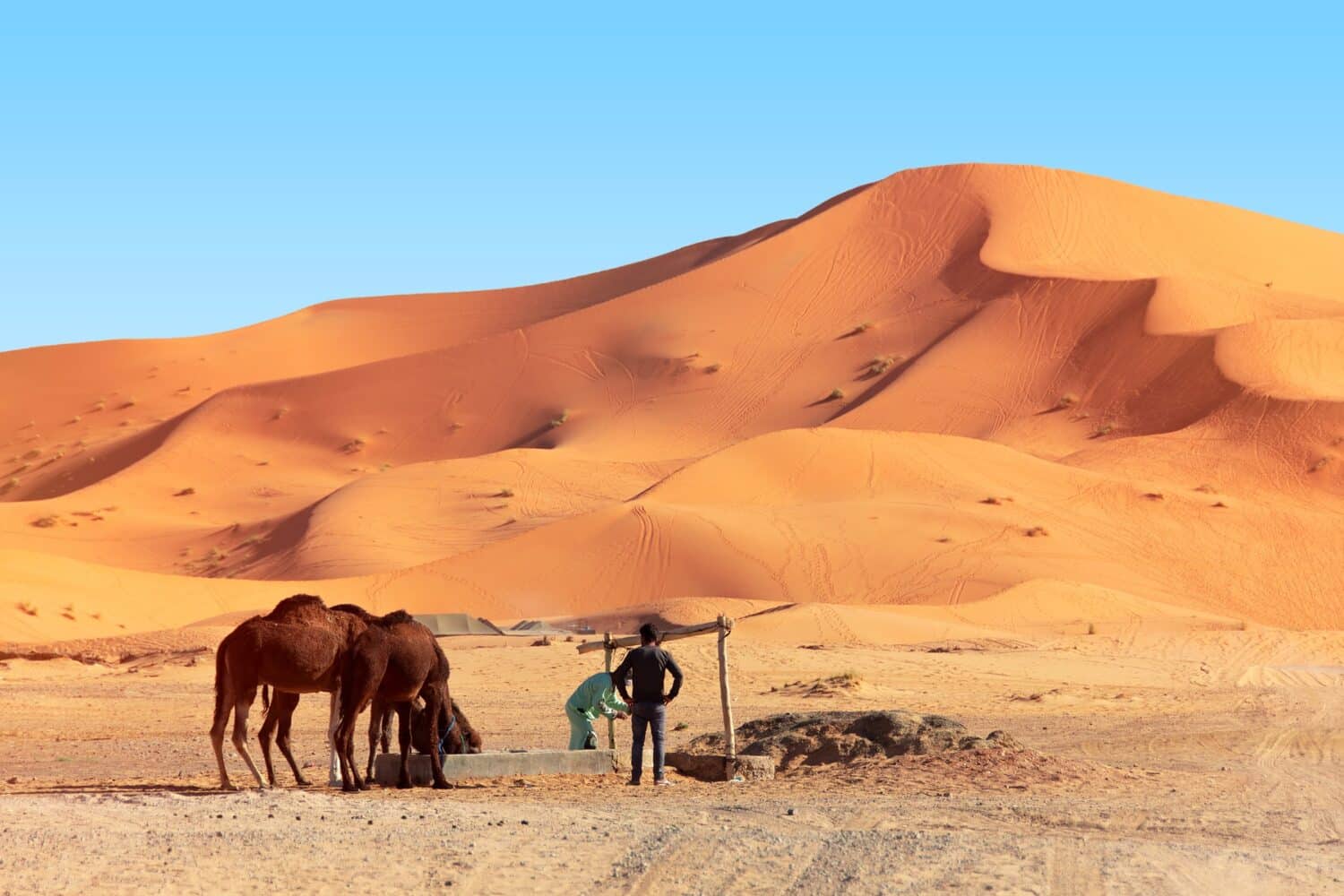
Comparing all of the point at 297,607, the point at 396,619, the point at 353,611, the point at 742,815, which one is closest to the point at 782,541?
the point at 353,611

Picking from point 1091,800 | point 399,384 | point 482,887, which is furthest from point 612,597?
point 399,384

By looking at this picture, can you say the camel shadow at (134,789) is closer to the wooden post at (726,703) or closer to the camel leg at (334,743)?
the camel leg at (334,743)

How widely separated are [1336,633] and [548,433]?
3918 centimetres

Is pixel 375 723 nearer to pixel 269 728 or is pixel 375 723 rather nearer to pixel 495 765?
pixel 269 728

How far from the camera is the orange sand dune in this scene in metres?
40.8

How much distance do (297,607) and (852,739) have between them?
5308 mm

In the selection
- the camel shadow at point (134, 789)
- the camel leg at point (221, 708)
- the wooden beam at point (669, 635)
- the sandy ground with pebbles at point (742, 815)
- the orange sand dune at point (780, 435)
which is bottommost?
the sandy ground with pebbles at point (742, 815)

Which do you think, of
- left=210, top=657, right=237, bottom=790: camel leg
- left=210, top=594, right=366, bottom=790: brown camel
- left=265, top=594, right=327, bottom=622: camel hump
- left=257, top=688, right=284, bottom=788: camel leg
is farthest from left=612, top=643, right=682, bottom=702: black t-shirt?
left=210, top=657, right=237, bottom=790: camel leg

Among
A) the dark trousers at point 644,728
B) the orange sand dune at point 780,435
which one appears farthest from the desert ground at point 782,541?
the dark trousers at point 644,728

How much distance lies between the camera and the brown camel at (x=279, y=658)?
43.9 ft

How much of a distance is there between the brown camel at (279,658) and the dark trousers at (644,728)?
2.29 m

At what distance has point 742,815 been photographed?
12.0 m

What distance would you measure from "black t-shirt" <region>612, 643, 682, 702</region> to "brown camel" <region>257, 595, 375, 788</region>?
6.75ft

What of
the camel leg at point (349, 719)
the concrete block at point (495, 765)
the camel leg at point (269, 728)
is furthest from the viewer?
the concrete block at point (495, 765)
